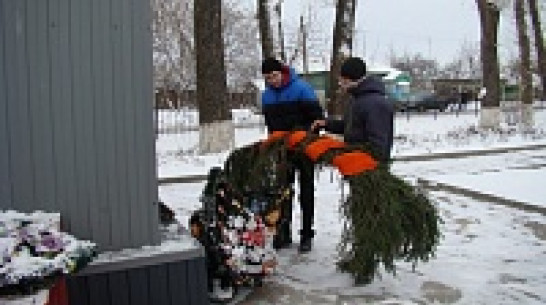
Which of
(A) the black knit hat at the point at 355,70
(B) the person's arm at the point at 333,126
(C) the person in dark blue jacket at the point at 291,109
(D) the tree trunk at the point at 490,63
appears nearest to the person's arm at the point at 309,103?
(C) the person in dark blue jacket at the point at 291,109

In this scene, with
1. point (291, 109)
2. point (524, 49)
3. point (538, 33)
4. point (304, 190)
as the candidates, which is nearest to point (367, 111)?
point (291, 109)

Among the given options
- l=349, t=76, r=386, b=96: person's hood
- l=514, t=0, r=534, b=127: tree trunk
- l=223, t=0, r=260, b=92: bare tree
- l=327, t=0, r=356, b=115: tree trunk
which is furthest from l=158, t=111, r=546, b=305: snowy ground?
l=223, t=0, r=260, b=92: bare tree

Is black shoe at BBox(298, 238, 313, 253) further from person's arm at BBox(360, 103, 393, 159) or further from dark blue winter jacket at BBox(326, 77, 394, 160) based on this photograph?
person's arm at BBox(360, 103, 393, 159)

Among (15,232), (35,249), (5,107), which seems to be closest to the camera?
(35,249)

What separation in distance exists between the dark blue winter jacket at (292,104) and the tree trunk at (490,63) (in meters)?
13.0

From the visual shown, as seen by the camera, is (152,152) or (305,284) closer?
(152,152)

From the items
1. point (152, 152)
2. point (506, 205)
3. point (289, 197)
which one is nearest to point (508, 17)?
point (506, 205)

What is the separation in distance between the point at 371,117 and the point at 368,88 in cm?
21

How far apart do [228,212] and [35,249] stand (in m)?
1.62

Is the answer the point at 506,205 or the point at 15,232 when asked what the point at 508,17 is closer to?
the point at 506,205

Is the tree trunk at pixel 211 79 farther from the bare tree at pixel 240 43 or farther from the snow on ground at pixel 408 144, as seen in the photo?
the bare tree at pixel 240 43

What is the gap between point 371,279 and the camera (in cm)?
435

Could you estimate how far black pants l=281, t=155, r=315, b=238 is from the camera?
4.93 m

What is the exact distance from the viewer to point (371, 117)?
423 cm
